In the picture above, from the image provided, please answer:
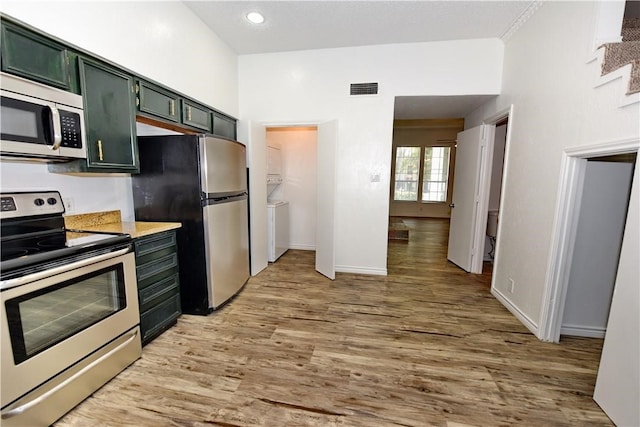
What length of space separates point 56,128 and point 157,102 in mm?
969

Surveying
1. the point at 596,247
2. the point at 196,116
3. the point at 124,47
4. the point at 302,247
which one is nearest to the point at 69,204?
the point at 124,47

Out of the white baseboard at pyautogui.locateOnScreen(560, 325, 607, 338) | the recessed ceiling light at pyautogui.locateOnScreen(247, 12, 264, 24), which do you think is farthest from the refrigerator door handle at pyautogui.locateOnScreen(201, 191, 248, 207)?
the white baseboard at pyautogui.locateOnScreen(560, 325, 607, 338)

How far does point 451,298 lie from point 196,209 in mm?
2950

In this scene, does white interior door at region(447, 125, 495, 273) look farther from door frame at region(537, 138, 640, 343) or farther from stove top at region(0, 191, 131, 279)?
stove top at region(0, 191, 131, 279)

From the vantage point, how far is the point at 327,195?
3602 mm

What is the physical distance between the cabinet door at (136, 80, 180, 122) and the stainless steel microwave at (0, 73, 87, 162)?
1.79ft

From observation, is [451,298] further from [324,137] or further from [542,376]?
[324,137]

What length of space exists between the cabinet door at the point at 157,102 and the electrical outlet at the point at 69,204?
90 cm

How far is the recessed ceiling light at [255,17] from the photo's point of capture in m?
2.74

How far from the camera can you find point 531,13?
2.61 meters

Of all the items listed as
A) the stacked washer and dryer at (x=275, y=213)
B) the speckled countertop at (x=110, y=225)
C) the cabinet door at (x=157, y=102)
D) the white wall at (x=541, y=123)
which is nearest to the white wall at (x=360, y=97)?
the white wall at (x=541, y=123)

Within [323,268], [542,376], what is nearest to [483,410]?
[542,376]

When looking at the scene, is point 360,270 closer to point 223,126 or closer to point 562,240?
point 562,240

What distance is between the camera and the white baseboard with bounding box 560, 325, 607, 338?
2371 millimetres
